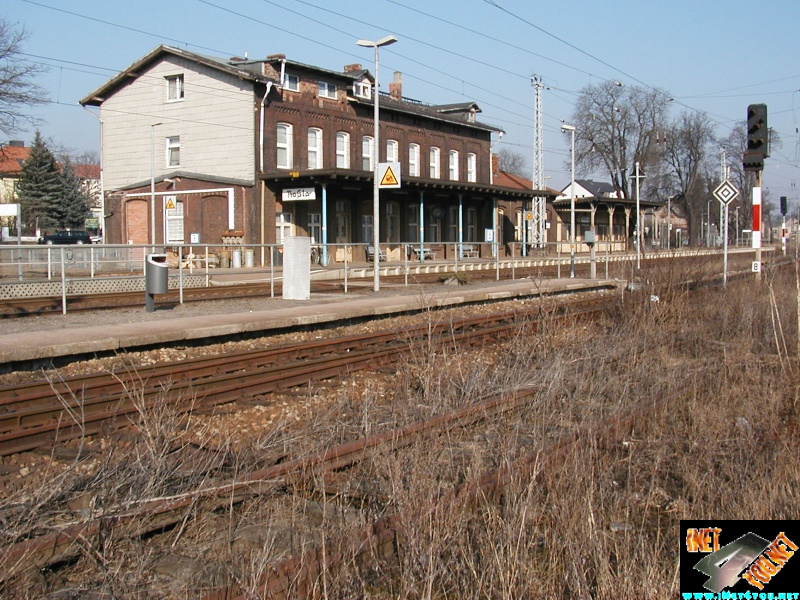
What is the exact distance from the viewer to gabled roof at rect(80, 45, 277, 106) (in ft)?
119

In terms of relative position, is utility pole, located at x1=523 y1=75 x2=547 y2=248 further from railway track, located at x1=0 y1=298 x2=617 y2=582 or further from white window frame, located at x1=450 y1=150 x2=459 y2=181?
railway track, located at x1=0 y1=298 x2=617 y2=582

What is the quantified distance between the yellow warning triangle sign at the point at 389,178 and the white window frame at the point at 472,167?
33.7 metres

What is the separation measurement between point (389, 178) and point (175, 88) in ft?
75.3

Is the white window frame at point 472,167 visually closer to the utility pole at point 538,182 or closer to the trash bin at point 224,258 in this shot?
the utility pole at point 538,182

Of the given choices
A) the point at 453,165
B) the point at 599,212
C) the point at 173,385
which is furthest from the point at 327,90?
the point at 599,212

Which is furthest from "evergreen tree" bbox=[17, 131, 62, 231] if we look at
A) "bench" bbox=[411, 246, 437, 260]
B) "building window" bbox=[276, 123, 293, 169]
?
"bench" bbox=[411, 246, 437, 260]

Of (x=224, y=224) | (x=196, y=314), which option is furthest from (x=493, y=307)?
(x=224, y=224)

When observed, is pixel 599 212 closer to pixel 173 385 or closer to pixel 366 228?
pixel 366 228

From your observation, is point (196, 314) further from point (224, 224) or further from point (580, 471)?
point (224, 224)

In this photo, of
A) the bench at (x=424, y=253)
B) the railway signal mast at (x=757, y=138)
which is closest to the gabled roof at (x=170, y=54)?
the bench at (x=424, y=253)

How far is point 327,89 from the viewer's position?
41.2 m

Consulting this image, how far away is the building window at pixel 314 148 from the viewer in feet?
133

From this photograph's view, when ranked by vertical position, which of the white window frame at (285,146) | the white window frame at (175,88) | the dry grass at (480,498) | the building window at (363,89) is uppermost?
the building window at (363,89)

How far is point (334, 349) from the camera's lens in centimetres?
1207
